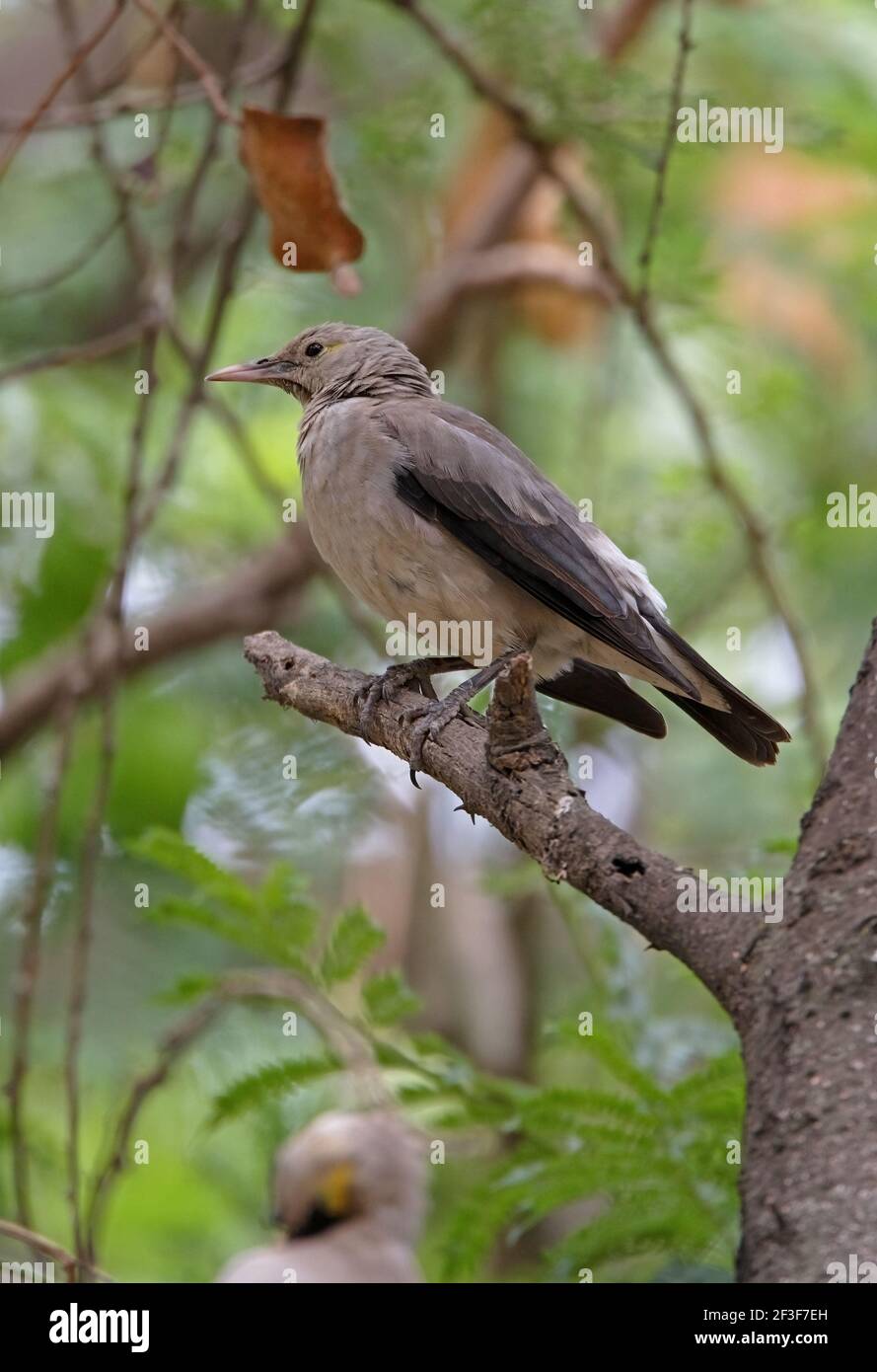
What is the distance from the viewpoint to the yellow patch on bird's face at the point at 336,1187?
4945mm

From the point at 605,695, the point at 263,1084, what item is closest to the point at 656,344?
the point at 605,695

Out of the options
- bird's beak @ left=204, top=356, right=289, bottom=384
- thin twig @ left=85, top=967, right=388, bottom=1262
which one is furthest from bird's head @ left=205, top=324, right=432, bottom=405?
thin twig @ left=85, top=967, right=388, bottom=1262

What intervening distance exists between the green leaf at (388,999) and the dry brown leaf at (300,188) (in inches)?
71.7

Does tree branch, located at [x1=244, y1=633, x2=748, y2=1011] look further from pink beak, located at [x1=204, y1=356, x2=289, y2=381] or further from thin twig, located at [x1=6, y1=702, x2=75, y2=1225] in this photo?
pink beak, located at [x1=204, y1=356, x2=289, y2=381]

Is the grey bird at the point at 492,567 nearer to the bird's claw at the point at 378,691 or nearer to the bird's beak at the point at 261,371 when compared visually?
the bird's claw at the point at 378,691

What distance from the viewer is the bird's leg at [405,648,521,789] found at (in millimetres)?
3658

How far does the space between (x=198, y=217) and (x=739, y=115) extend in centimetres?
320

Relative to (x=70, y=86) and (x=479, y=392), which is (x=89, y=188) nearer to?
(x=70, y=86)

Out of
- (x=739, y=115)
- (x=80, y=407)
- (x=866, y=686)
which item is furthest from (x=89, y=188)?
(x=866, y=686)

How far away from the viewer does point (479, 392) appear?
7.75m

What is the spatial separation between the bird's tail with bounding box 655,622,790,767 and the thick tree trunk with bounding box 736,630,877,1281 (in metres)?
1.25

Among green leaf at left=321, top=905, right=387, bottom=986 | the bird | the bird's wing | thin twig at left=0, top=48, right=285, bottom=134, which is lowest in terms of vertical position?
the bird

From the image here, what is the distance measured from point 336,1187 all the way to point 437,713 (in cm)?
197

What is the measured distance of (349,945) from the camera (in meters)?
4.04
